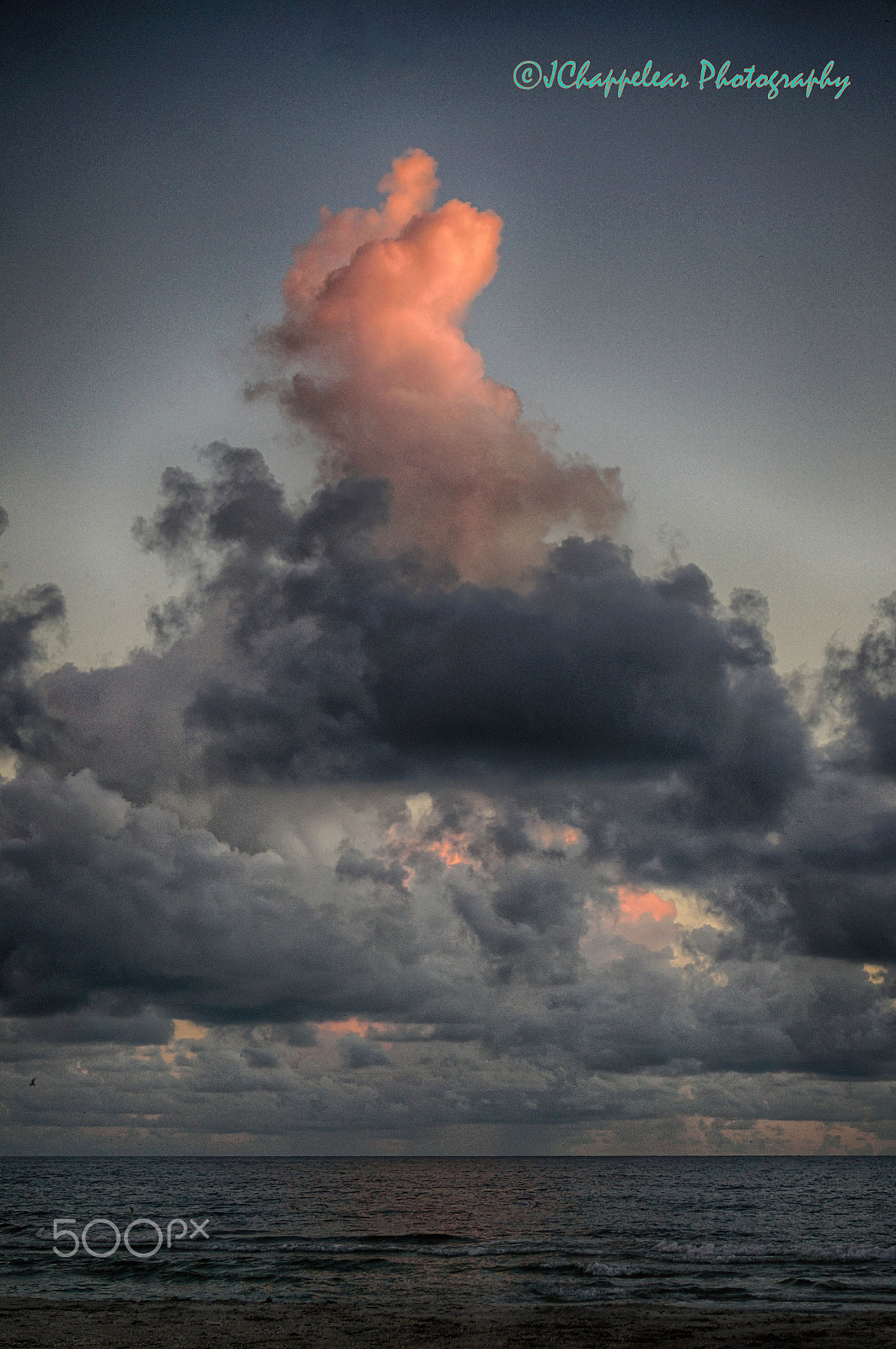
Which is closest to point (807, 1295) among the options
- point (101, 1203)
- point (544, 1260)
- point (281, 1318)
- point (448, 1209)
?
point (544, 1260)

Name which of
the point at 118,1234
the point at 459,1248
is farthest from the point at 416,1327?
the point at 118,1234

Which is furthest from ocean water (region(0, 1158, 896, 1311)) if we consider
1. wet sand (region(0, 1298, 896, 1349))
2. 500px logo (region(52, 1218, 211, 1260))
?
wet sand (region(0, 1298, 896, 1349))

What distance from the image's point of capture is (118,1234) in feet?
209

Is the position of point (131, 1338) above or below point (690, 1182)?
above

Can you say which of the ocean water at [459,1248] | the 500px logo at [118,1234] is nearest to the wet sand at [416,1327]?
the ocean water at [459,1248]

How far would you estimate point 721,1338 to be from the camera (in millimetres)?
31984

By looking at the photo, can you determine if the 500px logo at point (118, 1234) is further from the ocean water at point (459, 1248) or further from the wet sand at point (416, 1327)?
the wet sand at point (416, 1327)

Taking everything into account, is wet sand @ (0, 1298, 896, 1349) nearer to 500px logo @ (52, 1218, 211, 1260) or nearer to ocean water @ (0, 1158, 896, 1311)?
ocean water @ (0, 1158, 896, 1311)

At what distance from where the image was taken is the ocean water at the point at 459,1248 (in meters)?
42.1

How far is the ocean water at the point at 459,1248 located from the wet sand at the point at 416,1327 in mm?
2651

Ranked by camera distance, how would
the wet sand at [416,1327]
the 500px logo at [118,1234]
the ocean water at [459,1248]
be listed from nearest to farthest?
1. the wet sand at [416,1327]
2. the ocean water at [459,1248]
3. the 500px logo at [118,1234]

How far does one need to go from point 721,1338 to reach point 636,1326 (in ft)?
11.0

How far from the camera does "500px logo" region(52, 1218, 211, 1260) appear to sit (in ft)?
177

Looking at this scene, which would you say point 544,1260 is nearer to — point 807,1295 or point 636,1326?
point 807,1295
